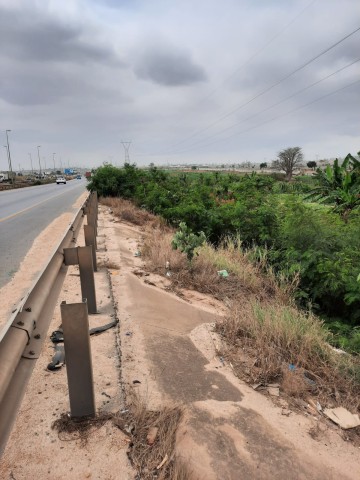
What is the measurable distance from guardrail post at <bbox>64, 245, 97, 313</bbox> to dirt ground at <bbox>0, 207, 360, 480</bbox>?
1.21 ft

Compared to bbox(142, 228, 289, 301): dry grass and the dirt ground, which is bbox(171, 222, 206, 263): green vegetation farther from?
the dirt ground

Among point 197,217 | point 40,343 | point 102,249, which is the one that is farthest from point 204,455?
point 197,217

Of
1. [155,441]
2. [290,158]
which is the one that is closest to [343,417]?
[155,441]

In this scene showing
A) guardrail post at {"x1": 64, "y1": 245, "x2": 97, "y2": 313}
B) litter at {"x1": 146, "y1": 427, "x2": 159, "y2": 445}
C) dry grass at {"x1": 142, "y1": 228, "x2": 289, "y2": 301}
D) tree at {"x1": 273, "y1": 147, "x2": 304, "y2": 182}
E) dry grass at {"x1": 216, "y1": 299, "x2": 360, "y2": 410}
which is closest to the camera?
litter at {"x1": 146, "y1": 427, "x2": 159, "y2": 445}

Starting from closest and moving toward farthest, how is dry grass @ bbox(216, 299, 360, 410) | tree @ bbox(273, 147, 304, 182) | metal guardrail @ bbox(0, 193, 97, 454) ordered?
metal guardrail @ bbox(0, 193, 97, 454), dry grass @ bbox(216, 299, 360, 410), tree @ bbox(273, 147, 304, 182)

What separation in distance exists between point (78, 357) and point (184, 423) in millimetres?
969

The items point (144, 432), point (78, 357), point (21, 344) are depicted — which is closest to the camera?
point (21, 344)

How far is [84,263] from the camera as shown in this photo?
427cm

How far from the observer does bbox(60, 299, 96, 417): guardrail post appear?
2.47 meters

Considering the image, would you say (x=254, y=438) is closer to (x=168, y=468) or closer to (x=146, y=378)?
(x=168, y=468)

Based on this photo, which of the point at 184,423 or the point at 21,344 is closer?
the point at 21,344

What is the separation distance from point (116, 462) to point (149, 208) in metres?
15.1

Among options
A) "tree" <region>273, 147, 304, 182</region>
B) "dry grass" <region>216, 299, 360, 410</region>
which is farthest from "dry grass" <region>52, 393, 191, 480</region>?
"tree" <region>273, 147, 304, 182</region>

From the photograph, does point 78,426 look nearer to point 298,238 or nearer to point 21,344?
point 21,344
